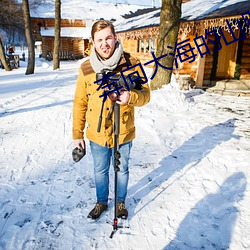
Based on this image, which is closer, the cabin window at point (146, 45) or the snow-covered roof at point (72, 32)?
the cabin window at point (146, 45)

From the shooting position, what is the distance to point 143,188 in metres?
3.06

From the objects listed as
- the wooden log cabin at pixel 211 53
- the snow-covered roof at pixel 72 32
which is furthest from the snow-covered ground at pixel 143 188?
the snow-covered roof at pixel 72 32

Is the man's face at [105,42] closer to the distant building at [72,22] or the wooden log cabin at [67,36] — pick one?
the distant building at [72,22]

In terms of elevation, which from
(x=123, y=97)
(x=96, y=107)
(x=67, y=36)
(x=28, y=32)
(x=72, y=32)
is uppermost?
(x=72, y=32)

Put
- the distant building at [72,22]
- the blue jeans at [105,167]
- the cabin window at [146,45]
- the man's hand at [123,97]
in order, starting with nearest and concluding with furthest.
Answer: the man's hand at [123,97]
the blue jeans at [105,167]
the cabin window at [146,45]
the distant building at [72,22]

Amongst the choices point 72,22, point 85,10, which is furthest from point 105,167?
point 85,10

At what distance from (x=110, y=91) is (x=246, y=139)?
157 inches

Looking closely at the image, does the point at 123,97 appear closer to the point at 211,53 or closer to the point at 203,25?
the point at 203,25

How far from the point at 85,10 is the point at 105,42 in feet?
119

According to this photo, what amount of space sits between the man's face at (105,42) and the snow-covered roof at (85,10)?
110ft

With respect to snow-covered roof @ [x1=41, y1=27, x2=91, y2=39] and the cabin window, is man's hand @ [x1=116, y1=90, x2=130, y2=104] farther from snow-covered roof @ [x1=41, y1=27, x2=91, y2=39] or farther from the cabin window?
snow-covered roof @ [x1=41, y1=27, x2=91, y2=39]

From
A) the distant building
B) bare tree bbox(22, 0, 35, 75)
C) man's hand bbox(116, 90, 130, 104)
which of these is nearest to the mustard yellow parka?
man's hand bbox(116, 90, 130, 104)

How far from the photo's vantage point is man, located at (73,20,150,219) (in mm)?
1887

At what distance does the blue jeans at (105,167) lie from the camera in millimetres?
2238
